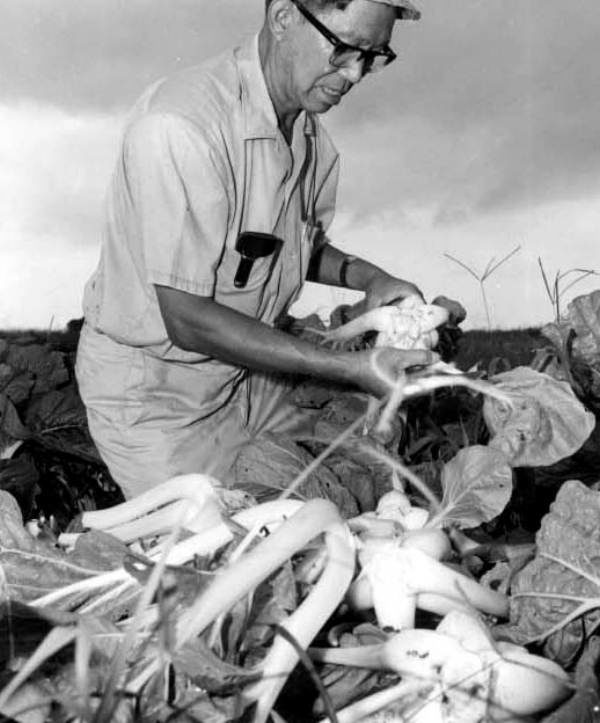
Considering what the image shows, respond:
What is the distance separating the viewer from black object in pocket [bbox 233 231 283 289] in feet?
10.8

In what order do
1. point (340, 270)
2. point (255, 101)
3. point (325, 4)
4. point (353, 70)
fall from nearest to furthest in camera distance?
point (325, 4) < point (353, 70) < point (255, 101) < point (340, 270)

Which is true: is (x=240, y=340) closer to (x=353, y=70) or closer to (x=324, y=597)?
(x=353, y=70)

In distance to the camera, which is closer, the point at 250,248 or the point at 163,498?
the point at 163,498

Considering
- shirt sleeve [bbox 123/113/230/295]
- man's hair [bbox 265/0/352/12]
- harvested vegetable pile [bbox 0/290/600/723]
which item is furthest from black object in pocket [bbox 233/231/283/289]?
harvested vegetable pile [bbox 0/290/600/723]

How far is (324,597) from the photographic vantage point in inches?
58.9

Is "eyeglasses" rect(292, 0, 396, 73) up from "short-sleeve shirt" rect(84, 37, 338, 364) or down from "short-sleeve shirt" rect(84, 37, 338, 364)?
up

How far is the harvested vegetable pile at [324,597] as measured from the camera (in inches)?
53.3

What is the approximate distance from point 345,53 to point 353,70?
6 centimetres

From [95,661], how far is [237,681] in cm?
18

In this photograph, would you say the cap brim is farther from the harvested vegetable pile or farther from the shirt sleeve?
the harvested vegetable pile

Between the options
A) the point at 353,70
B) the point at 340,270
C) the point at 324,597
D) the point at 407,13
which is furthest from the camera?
the point at 340,270

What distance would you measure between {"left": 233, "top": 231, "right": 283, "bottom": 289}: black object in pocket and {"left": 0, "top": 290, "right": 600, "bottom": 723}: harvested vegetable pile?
1.02 m

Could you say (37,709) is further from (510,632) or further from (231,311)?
(231,311)

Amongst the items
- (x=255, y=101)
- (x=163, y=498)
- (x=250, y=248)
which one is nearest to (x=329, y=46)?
(x=255, y=101)
